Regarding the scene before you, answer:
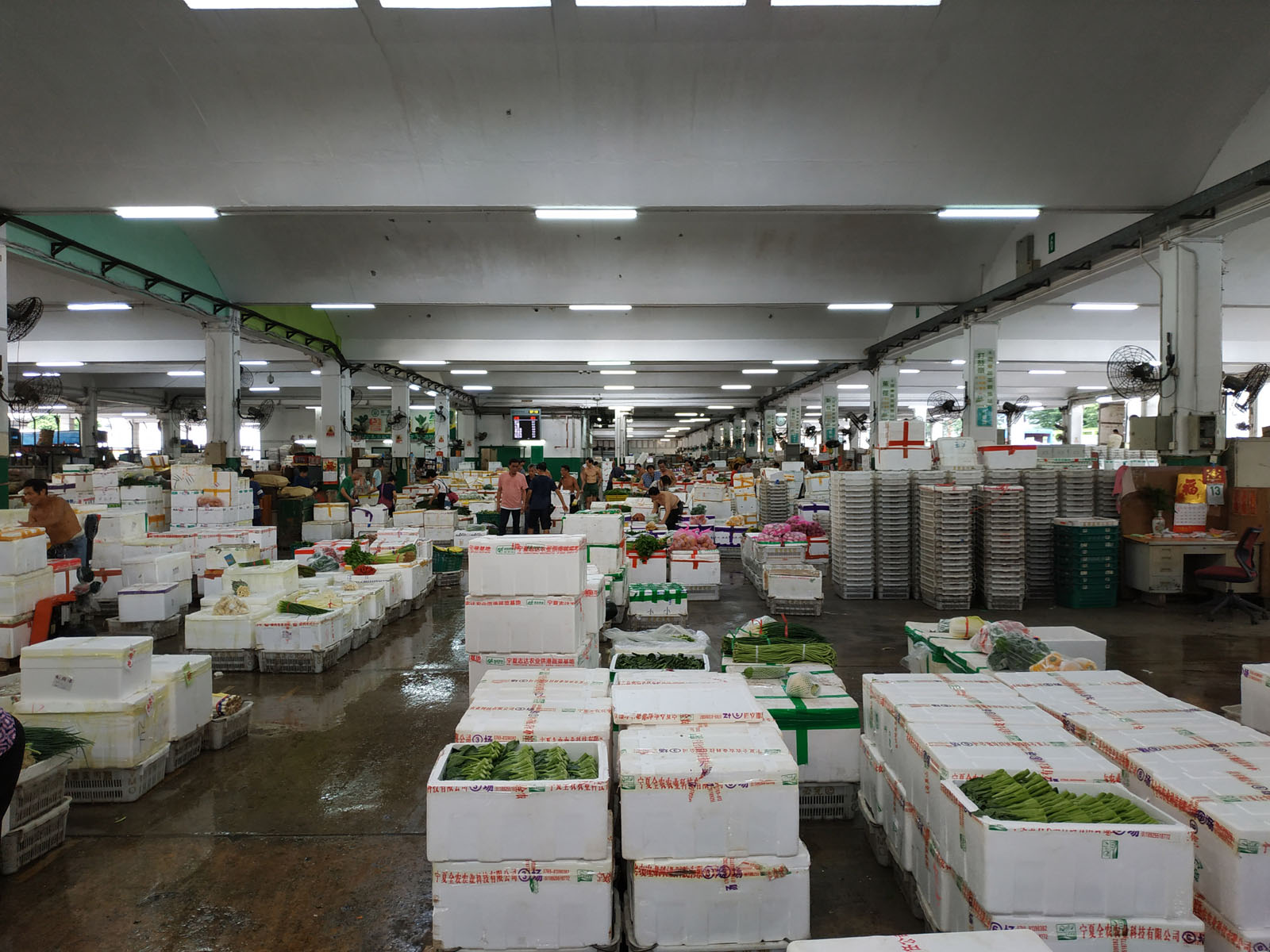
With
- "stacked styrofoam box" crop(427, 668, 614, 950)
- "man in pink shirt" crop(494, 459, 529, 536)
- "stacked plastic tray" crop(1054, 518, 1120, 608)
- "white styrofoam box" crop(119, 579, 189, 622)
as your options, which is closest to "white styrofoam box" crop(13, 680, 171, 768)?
"stacked styrofoam box" crop(427, 668, 614, 950)

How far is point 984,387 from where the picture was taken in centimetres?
1282

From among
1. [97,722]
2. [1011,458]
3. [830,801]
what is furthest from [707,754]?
[1011,458]

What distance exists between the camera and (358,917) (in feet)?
9.58

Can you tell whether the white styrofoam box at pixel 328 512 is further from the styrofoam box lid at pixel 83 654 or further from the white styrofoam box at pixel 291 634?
the styrofoam box lid at pixel 83 654

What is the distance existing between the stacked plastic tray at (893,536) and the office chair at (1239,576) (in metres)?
3.28

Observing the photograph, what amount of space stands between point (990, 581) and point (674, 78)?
702 centimetres

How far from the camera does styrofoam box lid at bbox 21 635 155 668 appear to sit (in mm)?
3920

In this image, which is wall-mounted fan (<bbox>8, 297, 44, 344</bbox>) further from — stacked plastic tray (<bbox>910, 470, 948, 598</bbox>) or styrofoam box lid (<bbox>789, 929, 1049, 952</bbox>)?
stacked plastic tray (<bbox>910, 470, 948, 598</bbox>)

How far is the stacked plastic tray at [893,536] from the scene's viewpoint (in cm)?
944

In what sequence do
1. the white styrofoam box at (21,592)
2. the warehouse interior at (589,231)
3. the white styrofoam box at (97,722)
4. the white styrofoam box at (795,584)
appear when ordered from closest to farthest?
the warehouse interior at (589,231) → the white styrofoam box at (97,722) → the white styrofoam box at (21,592) → the white styrofoam box at (795,584)

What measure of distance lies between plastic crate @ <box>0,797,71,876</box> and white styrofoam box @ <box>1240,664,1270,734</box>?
20.5 ft

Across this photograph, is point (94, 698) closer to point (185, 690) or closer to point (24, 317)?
point (185, 690)

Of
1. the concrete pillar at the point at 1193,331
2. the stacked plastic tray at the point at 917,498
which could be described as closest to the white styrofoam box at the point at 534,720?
the stacked plastic tray at the point at 917,498

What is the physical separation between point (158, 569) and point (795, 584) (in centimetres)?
751
